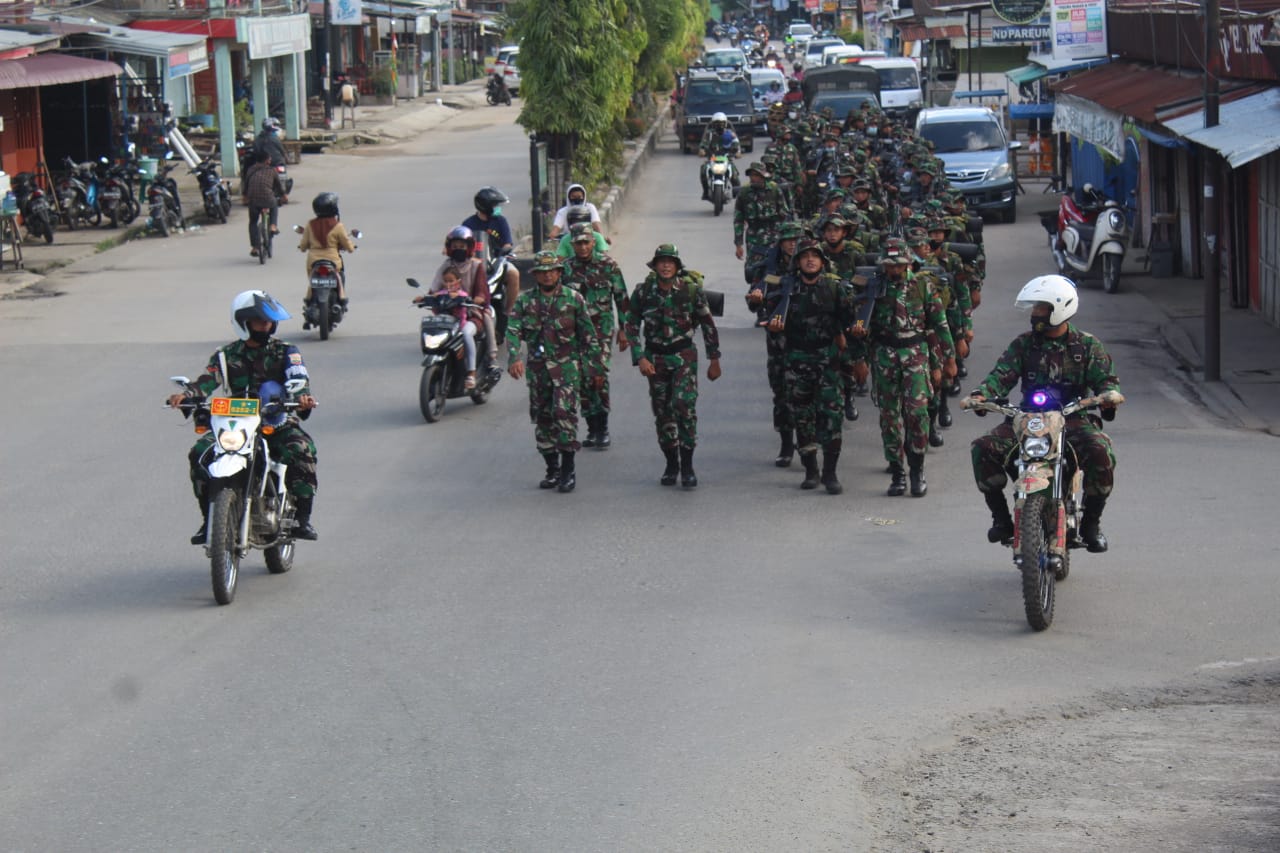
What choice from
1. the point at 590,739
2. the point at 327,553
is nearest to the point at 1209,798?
the point at 590,739

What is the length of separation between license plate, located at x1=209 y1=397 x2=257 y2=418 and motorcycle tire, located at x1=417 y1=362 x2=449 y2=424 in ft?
16.5

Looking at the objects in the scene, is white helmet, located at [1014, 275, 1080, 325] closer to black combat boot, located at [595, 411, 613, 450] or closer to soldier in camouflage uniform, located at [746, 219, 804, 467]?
A: soldier in camouflage uniform, located at [746, 219, 804, 467]

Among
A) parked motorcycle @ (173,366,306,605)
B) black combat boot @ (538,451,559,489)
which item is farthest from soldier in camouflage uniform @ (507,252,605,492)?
parked motorcycle @ (173,366,306,605)

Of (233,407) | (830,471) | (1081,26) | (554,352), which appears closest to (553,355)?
(554,352)

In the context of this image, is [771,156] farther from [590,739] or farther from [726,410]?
[590,739]

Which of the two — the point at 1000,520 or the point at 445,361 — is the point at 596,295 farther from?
the point at 1000,520

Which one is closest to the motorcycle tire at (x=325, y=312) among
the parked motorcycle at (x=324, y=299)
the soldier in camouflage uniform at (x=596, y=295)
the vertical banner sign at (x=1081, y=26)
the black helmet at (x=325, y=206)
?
the parked motorcycle at (x=324, y=299)

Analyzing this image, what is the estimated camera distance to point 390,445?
1349 cm

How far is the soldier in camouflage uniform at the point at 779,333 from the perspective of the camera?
12.0 meters

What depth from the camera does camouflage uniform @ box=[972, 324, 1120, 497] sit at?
882cm

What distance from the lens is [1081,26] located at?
25.8 m

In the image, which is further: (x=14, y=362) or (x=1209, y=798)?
(x=14, y=362)

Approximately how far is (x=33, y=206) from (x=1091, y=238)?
596 inches

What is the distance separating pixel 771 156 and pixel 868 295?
1063 cm
